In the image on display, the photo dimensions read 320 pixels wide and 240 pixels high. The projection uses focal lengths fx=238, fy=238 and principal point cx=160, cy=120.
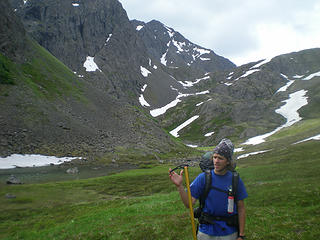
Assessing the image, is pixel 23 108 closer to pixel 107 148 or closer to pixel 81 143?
pixel 81 143

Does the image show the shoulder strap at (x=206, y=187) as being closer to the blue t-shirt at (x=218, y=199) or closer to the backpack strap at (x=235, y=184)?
the blue t-shirt at (x=218, y=199)

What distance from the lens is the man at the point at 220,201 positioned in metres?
7.04

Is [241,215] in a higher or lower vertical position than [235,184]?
lower

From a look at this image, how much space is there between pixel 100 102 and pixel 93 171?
6502cm

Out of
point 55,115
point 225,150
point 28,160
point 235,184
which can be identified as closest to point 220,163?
point 225,150

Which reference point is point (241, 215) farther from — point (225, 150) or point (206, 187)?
point (225, 150)

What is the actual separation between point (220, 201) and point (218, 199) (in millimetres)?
83

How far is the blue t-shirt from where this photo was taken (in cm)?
704

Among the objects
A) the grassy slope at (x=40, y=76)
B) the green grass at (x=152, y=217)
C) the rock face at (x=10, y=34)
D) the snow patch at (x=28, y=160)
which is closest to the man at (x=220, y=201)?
the green grass at (x=152, y=217)

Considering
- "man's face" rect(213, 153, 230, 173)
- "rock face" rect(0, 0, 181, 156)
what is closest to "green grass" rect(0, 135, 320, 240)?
"man's face" rect(213, 153, 230, 173)

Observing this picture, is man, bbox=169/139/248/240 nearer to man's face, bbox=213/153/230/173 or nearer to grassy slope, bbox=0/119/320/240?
man's face, bbox=213/153/230/173

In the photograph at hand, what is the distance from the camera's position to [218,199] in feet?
23.3

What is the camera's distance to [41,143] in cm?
7962

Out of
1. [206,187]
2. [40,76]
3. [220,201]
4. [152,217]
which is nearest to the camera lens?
[220,201]
